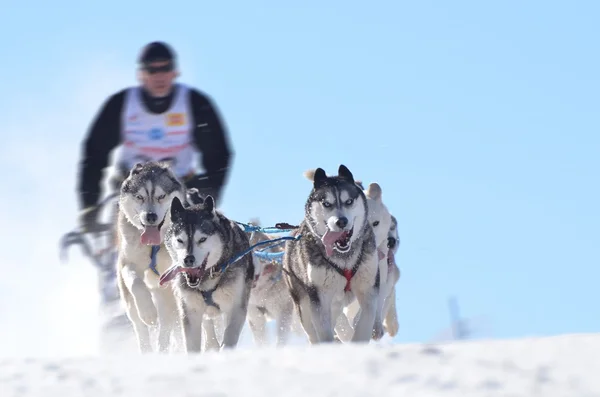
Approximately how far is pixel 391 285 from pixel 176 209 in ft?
10.0

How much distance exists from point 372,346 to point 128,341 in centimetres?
508

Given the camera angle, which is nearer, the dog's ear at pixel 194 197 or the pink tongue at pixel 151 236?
the pink tongue at pixel 151 236

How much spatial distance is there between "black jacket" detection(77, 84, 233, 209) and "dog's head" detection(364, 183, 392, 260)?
1.45 meters

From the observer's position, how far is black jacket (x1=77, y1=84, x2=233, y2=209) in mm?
9734

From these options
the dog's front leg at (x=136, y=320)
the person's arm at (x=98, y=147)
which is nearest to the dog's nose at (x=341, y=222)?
the dog's front leg at (x=136, y=320)

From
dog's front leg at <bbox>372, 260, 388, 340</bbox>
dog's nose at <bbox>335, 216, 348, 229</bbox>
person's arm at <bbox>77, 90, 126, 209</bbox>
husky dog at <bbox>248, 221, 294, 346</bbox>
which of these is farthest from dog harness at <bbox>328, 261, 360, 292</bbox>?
person's arm at <bbox>77, 90, 126, 209</bbox>

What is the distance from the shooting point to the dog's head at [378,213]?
1064cm

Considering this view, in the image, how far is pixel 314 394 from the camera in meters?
4.55

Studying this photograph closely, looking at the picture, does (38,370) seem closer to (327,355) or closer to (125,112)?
(327,355)

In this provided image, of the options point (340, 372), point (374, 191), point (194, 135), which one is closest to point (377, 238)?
point (374, 191)

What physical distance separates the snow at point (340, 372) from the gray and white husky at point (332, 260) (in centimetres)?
268

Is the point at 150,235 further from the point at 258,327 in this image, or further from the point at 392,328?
the point at 392,328

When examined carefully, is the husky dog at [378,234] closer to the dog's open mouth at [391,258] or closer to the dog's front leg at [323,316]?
the dog's open mouth at [391,258]

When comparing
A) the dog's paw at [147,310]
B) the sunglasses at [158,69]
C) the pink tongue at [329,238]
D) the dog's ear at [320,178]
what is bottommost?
the dog's paw at [147,310]
